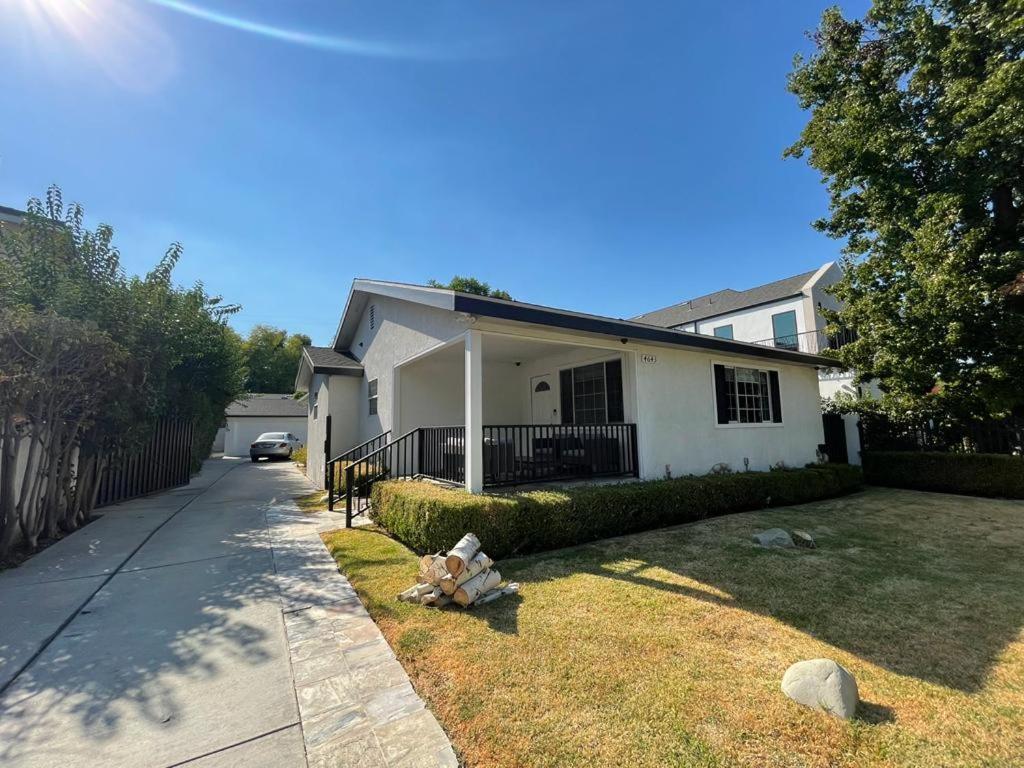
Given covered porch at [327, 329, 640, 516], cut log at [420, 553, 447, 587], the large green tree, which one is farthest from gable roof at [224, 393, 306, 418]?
the large green tree

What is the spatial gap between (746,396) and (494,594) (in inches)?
314

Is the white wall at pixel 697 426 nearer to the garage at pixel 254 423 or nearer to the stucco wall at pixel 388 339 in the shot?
the stucco wall at pixel 388 339

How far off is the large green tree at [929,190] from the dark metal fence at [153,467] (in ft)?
54.6

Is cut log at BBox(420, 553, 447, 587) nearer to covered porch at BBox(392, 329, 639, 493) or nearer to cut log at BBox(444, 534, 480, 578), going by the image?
cut log at BBox(444, 534, 480, 578)

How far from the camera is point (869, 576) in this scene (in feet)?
15.4

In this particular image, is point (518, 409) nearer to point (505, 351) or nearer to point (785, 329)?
point (505, 351)

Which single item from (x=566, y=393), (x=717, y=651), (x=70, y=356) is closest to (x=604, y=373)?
(x=566, y=393)

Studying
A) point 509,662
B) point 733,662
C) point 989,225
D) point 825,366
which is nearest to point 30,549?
point 509,662

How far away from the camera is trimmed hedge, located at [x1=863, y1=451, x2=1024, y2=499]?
9.14 meters

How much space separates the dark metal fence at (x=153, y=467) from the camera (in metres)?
9.19

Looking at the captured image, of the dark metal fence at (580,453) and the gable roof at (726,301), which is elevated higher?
the gable roof at (726,301)

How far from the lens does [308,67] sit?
758cm

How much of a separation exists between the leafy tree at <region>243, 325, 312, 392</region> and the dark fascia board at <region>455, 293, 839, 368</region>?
125ft

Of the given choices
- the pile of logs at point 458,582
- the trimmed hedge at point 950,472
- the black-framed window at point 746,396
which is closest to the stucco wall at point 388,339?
the pile of logs at point 458,582
